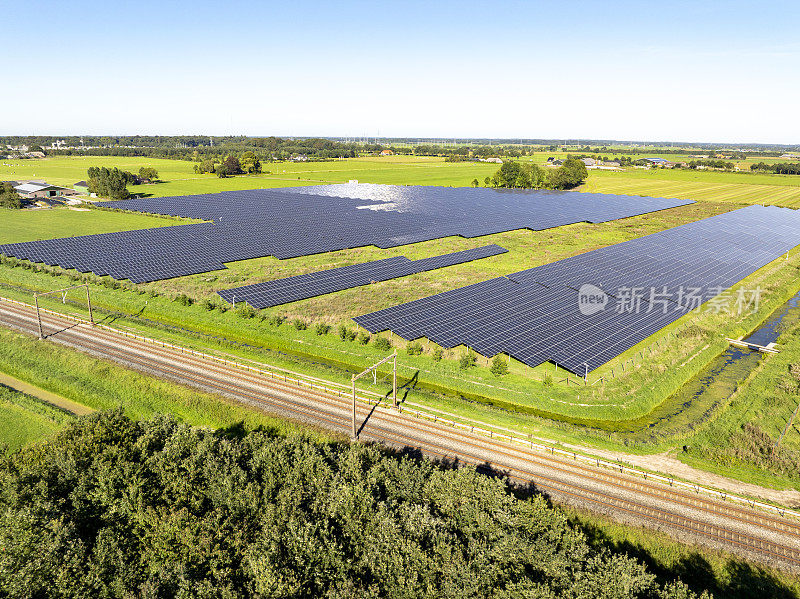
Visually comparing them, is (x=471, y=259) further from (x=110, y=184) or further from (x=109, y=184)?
(x=109, y=184)

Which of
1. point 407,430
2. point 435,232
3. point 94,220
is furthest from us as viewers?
point 94,220

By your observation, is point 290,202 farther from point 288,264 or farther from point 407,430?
point 407,430

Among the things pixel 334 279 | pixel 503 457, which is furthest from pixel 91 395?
pixel 503 457

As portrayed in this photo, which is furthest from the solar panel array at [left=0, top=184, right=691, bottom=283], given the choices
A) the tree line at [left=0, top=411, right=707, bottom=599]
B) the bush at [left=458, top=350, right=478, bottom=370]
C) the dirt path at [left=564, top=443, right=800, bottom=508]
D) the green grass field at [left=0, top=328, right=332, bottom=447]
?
the dirt path at [left=564, top=443, right=800, bottom=508]

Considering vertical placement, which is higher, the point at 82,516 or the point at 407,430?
the point at 82,516

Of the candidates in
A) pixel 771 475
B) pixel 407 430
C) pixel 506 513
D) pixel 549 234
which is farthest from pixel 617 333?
pixel 549 234

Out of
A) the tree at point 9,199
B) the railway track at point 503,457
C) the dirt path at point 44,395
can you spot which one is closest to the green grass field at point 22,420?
the dirt path at point 44,395

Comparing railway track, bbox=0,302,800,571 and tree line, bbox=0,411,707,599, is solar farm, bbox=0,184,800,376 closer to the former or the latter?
railway track, bbox=0,302,800,571
